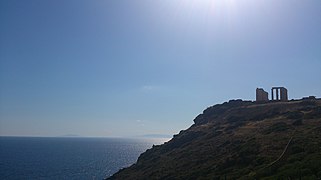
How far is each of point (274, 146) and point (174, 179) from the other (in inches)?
517

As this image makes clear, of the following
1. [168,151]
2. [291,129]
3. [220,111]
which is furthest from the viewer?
[220,111]

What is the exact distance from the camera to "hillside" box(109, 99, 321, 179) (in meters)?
30.5

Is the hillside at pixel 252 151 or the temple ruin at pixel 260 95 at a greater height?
the temple ruin at pixel 260 95

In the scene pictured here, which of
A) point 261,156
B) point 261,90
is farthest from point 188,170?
point 261,90

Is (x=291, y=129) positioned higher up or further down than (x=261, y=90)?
further down

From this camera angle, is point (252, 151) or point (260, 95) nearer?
point (252, 151)

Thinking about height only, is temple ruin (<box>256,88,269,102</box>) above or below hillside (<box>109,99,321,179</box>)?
above

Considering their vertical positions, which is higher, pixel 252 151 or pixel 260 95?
pixel 260 95

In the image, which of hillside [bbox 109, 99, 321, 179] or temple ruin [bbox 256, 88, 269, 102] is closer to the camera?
hillside [bbox 109, 99, 321, 179]

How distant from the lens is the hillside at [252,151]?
30547 millimetres

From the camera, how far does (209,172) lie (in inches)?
1519

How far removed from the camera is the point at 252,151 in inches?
1560

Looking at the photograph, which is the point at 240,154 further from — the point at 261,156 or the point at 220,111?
the point at 220,111

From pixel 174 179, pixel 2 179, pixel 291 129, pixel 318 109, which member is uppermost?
pixel 318 109
